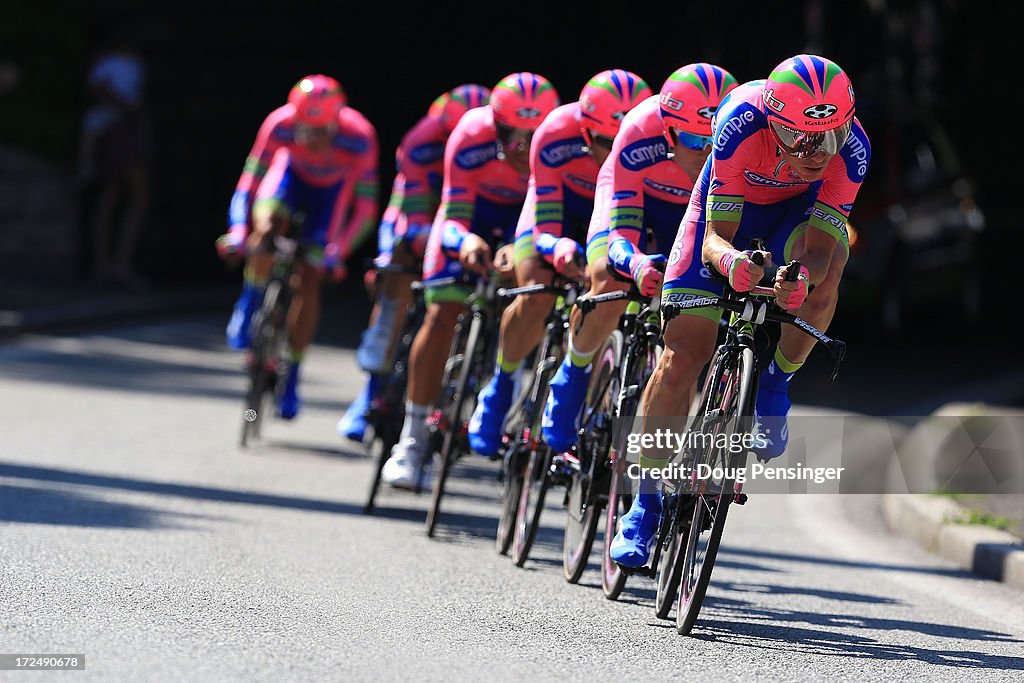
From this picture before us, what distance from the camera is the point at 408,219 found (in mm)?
10516

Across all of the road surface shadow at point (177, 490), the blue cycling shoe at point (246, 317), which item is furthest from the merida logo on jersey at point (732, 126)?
the blue cycling shoe at point (246, 317)

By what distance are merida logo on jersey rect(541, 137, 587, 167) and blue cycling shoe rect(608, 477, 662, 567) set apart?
1828mm

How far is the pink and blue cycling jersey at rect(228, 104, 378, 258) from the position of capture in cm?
1188

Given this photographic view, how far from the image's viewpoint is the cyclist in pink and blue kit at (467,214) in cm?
891

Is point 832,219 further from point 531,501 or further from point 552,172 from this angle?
point 531,501

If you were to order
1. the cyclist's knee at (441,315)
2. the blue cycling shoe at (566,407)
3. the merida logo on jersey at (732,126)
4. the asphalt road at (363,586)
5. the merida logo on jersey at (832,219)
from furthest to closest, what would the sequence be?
1. the cyclist's knee at (441,315)
2. the blue cycling shoe at (566,407)
3. the merida logo on jersey at (832,219)
4. the merida logo on jersey at (732,126)
5. the asphalt road at (363,586)

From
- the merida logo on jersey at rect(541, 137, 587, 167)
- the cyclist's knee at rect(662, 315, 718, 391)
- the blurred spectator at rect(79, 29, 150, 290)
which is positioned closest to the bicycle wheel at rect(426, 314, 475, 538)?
the merida logo on jersey at rect(541, 137, 587, 167)

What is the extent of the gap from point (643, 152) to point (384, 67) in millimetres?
16118

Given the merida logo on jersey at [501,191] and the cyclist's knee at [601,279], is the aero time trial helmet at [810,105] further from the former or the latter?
the merida logo on jersey at [501,191]

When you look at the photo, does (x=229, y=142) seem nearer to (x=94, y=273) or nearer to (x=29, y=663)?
(x=94, y=273)

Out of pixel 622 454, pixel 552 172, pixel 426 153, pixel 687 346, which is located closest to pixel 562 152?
pixel 552 172

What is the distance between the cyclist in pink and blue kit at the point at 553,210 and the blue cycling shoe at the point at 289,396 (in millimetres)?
3158

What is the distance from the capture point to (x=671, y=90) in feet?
24.1

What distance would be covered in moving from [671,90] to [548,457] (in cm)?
175
